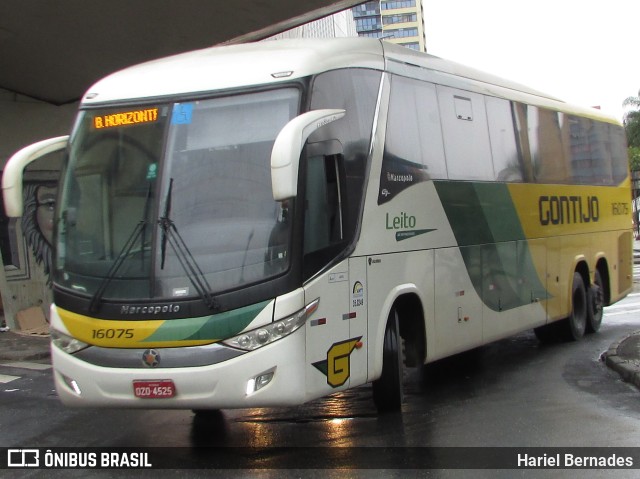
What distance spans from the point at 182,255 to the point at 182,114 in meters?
1.19

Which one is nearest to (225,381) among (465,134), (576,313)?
(465,134)

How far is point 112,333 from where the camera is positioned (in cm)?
636

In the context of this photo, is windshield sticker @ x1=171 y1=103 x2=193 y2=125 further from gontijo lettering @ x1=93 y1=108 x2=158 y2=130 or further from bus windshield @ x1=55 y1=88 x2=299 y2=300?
gontijo lettering @ x1=93 y1=108 x2=158 y2=130

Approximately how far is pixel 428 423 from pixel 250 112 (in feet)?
11.0

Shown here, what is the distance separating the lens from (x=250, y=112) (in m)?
6.57

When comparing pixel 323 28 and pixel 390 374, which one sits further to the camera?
pixel 323 28

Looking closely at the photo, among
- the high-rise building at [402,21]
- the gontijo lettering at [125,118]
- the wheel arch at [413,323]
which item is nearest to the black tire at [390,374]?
the wheel arch at [413,323]

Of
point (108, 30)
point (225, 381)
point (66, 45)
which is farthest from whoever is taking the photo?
point (66, 45)

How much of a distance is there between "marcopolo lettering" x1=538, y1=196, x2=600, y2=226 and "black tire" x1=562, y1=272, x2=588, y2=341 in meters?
0.95

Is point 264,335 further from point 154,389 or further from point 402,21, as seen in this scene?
point 402,21

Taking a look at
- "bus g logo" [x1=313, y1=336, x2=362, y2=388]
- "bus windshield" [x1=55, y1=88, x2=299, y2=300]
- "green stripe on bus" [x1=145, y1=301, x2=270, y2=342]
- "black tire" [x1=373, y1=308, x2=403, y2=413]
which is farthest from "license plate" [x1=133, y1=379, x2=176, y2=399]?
"black tire" [x1=373, y1=308, x2=403, y2=413]

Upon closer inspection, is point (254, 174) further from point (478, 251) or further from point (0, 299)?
point (0, 299)

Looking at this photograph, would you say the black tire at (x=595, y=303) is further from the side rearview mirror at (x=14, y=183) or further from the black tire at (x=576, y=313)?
the side rearview mirror at (x=14, y=183)

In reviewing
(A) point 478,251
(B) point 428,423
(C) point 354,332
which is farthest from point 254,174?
(A) point 478,251
